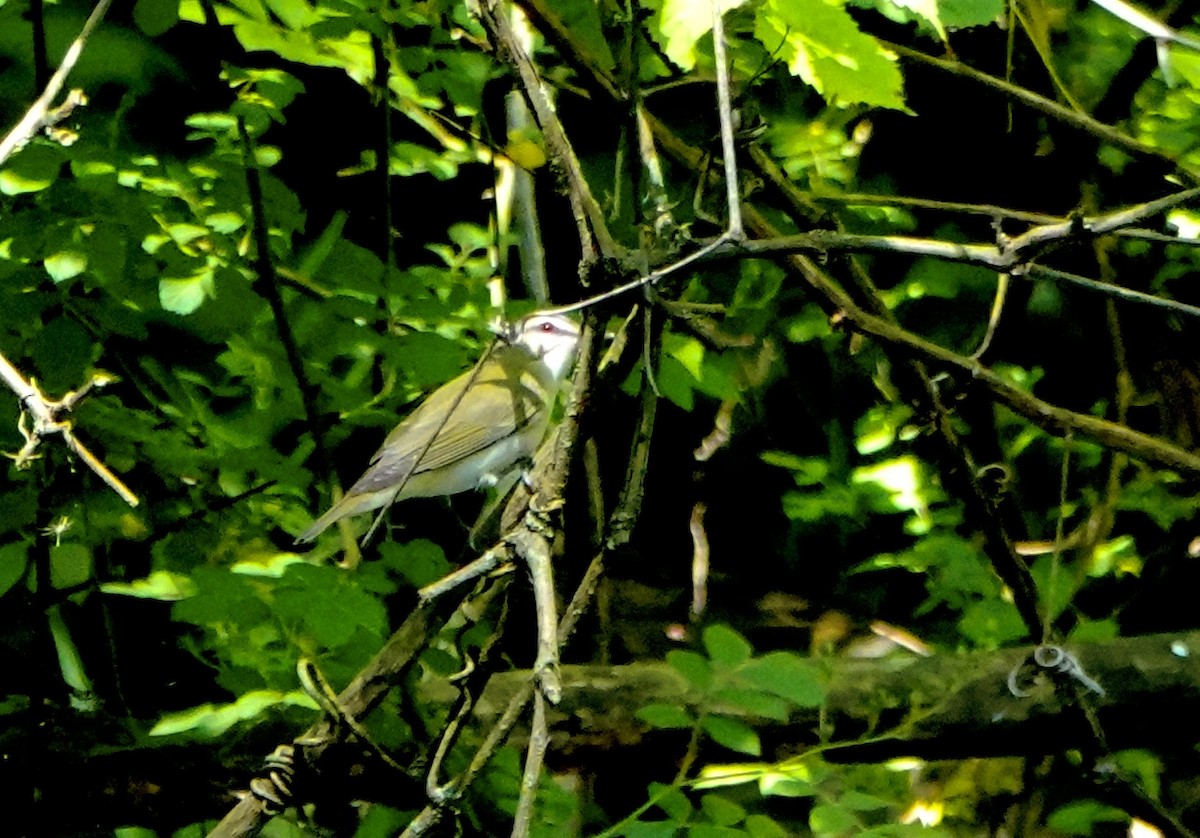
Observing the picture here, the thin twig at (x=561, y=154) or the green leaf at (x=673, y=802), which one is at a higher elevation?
the thin twig at (x=561, y=154)

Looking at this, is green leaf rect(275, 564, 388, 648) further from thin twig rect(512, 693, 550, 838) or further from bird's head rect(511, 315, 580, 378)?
bird's head rect(511, 315, 580, 378)

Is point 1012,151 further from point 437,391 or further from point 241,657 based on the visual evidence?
point 241,657

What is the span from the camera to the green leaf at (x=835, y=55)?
0.93 meters

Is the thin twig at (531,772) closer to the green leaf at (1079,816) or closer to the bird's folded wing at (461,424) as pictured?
the green leaf at (1079,816)

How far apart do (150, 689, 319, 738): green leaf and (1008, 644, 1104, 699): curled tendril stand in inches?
42.7

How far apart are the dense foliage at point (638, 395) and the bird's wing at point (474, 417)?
116mm

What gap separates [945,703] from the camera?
6.09ft

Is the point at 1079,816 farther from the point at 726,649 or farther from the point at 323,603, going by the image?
the point at 323,603

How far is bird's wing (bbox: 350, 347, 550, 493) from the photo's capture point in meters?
2.16

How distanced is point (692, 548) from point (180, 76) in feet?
5.12

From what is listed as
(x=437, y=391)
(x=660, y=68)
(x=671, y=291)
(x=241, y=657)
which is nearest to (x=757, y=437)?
(x=437, y=391)

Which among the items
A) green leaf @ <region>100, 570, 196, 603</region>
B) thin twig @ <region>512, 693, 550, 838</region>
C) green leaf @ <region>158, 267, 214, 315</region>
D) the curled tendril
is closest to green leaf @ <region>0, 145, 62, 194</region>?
green leaf @ <region>158, 267, 214, 315</region>

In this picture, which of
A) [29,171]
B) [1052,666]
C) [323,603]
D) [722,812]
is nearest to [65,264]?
[29,171]

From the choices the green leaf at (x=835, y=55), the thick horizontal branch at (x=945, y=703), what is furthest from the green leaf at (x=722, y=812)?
the green leaf at (x=835, y=55)
